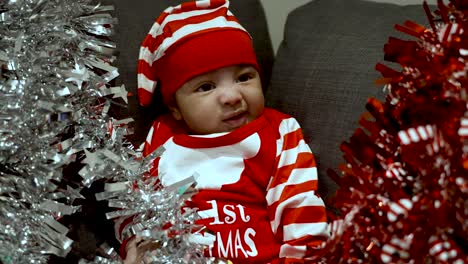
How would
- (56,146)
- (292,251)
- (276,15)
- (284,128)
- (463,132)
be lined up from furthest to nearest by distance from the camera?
(276,15)
(284,128)
(292,251)
(56,146)
(463,132)

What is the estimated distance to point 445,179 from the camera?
0.60 meters

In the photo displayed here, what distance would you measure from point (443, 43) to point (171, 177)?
2.02 feet

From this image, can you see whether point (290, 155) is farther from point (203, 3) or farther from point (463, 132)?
point (463, 132)

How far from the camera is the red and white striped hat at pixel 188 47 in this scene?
1.13 metres

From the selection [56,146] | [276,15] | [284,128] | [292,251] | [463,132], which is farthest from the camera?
[276,15]

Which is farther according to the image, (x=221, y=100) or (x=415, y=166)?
(x=221, y=100)

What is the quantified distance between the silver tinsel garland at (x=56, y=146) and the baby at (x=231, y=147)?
147mm

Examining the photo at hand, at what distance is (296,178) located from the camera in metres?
1.10

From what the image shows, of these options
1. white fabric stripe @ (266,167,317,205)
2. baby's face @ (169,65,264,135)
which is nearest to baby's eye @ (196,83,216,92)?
baby's face @ (169,65,264,135)

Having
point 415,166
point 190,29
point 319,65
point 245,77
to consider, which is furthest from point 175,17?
point 415,166

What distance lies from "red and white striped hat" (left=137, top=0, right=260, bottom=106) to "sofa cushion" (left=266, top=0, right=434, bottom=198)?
0.11m

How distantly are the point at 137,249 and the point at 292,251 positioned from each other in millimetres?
262

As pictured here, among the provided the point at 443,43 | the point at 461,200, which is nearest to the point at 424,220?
the point at 461,200

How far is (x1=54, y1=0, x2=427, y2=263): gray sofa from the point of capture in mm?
1131
